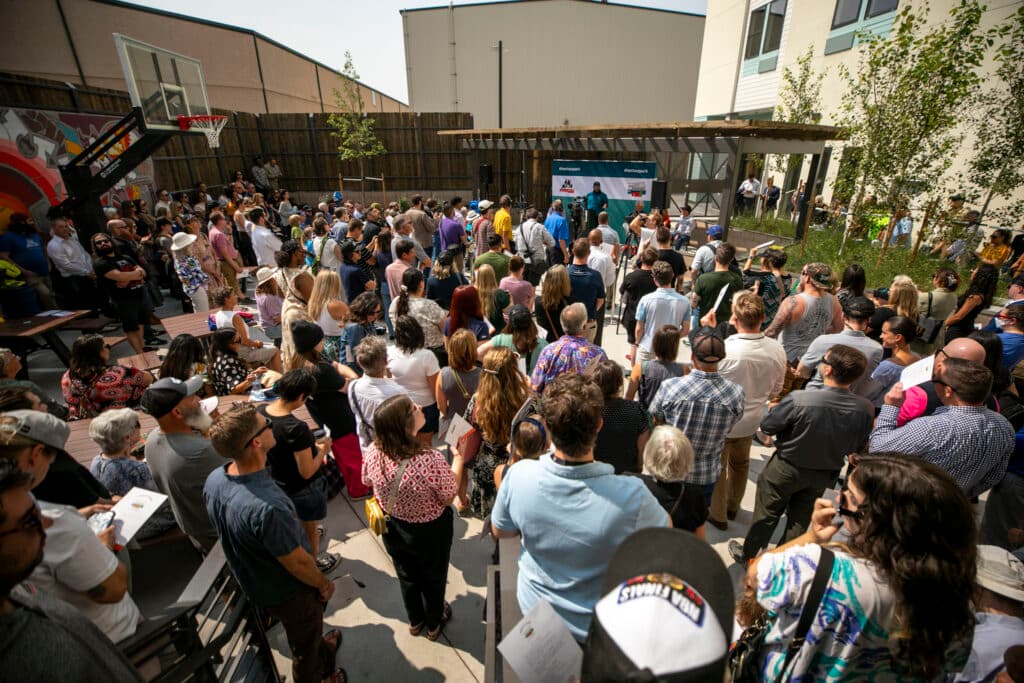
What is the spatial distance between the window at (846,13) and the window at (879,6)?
34cm

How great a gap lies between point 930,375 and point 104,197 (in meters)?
15.3

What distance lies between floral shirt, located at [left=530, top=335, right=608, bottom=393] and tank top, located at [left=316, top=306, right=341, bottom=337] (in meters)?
2.46

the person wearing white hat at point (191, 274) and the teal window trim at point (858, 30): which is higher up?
the teal window trim at point (858, 30)

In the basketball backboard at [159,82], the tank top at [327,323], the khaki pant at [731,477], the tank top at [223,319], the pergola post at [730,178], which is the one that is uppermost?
the basketball backboard at [159,82]

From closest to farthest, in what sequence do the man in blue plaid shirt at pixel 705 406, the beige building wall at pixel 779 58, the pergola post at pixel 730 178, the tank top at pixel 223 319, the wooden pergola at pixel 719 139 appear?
the man in blue plaid shirt at pixel 705 406
the tank top at pixel 223 319
the wooden pergola at pixel 719 139
the pergola post at pixel 730 178
the beige building wall at pixel 779 58

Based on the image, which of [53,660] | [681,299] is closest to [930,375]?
[681,299]

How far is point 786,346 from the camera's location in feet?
14.9

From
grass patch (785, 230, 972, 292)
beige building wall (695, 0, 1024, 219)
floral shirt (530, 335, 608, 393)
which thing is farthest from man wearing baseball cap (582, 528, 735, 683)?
beige building wall (695, 0, 1024, 219)

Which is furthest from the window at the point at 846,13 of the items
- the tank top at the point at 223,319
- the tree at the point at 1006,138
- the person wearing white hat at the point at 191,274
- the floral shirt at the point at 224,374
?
the floral shirt at the point at 224,374

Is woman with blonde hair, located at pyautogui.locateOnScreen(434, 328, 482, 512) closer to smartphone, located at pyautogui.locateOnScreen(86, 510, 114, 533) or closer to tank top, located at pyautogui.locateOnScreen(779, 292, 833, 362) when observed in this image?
smartphone, located at pyautogui.locateOnScreen(86, 510, 114, 533)

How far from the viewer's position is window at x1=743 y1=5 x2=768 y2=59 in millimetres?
18188

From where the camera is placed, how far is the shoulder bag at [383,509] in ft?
7.66

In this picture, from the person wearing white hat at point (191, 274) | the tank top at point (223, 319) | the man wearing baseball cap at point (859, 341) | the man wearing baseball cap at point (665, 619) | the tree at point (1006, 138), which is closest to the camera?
the man wearing baseball cap at point (665, 619)

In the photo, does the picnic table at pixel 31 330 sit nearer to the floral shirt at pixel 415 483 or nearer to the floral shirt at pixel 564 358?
the floral shirt at pixel 415 483
